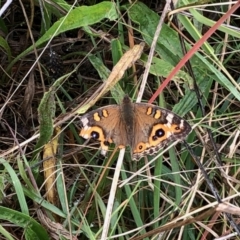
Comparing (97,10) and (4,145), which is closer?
(97,10)

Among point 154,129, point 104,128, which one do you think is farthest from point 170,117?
point 104,128

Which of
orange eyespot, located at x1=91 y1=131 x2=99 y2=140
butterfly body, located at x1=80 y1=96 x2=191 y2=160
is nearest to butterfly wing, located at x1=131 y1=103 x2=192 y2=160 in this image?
butterfly body, located at x1=80 y1=96 x2=191 y2=160

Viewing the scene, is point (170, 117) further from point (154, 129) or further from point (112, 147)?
point (112, 147)

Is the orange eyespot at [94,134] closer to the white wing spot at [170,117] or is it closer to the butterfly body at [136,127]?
the butterfly body at [136,127]

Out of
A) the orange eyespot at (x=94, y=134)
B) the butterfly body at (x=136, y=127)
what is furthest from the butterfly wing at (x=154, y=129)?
the orange eyespot at (x=94, y=134)

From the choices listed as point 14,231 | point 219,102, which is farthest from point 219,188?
point 14,231

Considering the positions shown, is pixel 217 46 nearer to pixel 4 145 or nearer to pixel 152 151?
pixel 152 151

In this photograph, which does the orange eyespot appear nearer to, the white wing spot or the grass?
the grass
